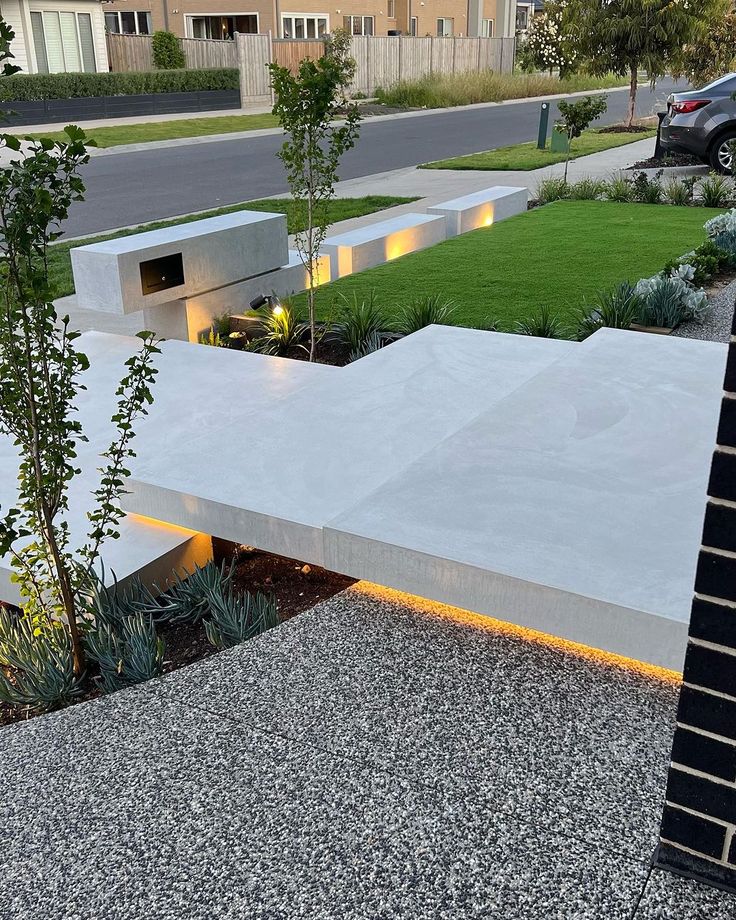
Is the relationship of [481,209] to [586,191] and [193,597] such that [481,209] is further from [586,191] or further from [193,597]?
[193,597]

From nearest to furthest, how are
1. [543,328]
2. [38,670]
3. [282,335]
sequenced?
[38,670], [543,328], [282,335]

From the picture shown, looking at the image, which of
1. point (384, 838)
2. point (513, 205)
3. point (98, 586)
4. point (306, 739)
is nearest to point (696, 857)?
point (384, 838)

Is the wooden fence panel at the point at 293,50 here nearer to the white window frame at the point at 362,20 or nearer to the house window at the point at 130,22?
the white window frame at the point at 362,20

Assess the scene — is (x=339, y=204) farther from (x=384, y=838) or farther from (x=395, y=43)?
(x=395, y=43)

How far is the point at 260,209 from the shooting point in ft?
48.1

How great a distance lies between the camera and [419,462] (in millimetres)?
4656

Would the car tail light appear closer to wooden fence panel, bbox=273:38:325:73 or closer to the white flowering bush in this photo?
the white flowering bush

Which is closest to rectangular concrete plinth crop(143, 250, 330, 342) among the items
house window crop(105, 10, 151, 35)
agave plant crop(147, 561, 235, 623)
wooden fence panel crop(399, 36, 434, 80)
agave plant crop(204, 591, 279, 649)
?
agave plant crop(147, 561, 235, 623)

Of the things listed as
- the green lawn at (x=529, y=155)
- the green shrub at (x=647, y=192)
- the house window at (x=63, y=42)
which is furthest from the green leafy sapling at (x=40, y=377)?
the house window at (x=63, y=42)

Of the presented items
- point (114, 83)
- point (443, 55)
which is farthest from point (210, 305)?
point (443, 55)

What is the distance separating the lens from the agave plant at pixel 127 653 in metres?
3.86

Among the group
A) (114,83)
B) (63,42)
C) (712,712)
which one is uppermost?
(63,42)

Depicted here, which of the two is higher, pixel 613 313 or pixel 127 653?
pixel 613 313

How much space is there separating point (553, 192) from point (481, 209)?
2.45 m
